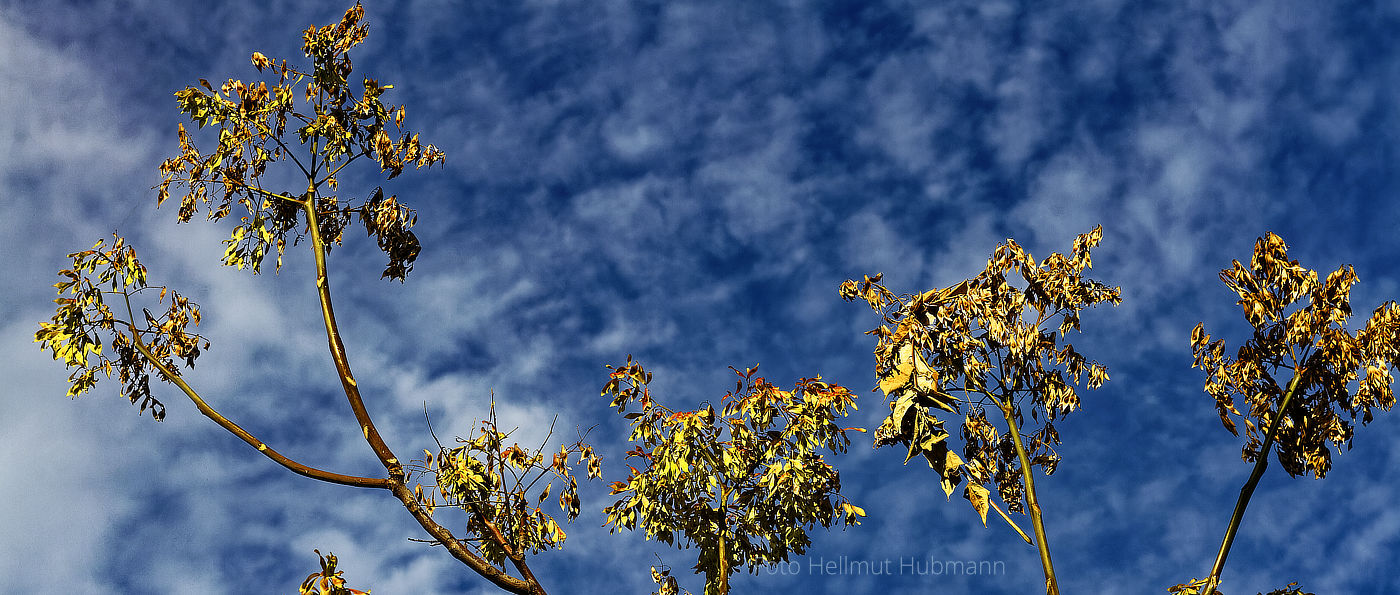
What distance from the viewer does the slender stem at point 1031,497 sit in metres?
6.80

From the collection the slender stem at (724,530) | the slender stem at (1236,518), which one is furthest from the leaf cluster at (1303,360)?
the slender stem at (724,530)

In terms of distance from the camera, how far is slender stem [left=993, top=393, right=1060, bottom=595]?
680 cm

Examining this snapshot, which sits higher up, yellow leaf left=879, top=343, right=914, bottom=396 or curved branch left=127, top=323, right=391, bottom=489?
yellow leaf left=879, top=343, right=914, bottom=396

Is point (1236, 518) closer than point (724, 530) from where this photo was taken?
Yes

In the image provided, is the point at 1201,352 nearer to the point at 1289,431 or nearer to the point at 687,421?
the point at 1289,431

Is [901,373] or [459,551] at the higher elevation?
[901,373]

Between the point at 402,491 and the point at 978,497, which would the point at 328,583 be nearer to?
the point at 402,491

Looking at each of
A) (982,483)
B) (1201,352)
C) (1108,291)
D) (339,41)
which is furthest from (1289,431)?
(339,41)

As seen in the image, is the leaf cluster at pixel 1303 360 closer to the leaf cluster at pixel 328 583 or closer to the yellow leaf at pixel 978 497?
the yellow leaf at pixel 978 497

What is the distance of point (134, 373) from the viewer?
715 centimetres

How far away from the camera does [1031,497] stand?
7145 millimetres

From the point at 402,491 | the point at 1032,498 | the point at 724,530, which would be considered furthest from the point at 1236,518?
the point at 402,491

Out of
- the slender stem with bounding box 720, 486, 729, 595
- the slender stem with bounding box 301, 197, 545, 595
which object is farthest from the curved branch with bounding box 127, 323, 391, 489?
the slender stem with bounding box 720, 486, 729, 595

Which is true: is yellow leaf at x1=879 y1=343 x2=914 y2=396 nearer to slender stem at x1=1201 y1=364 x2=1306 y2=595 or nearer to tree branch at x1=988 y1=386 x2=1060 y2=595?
tree branch at x1=988 y1=386 x2=1060 y2=595
